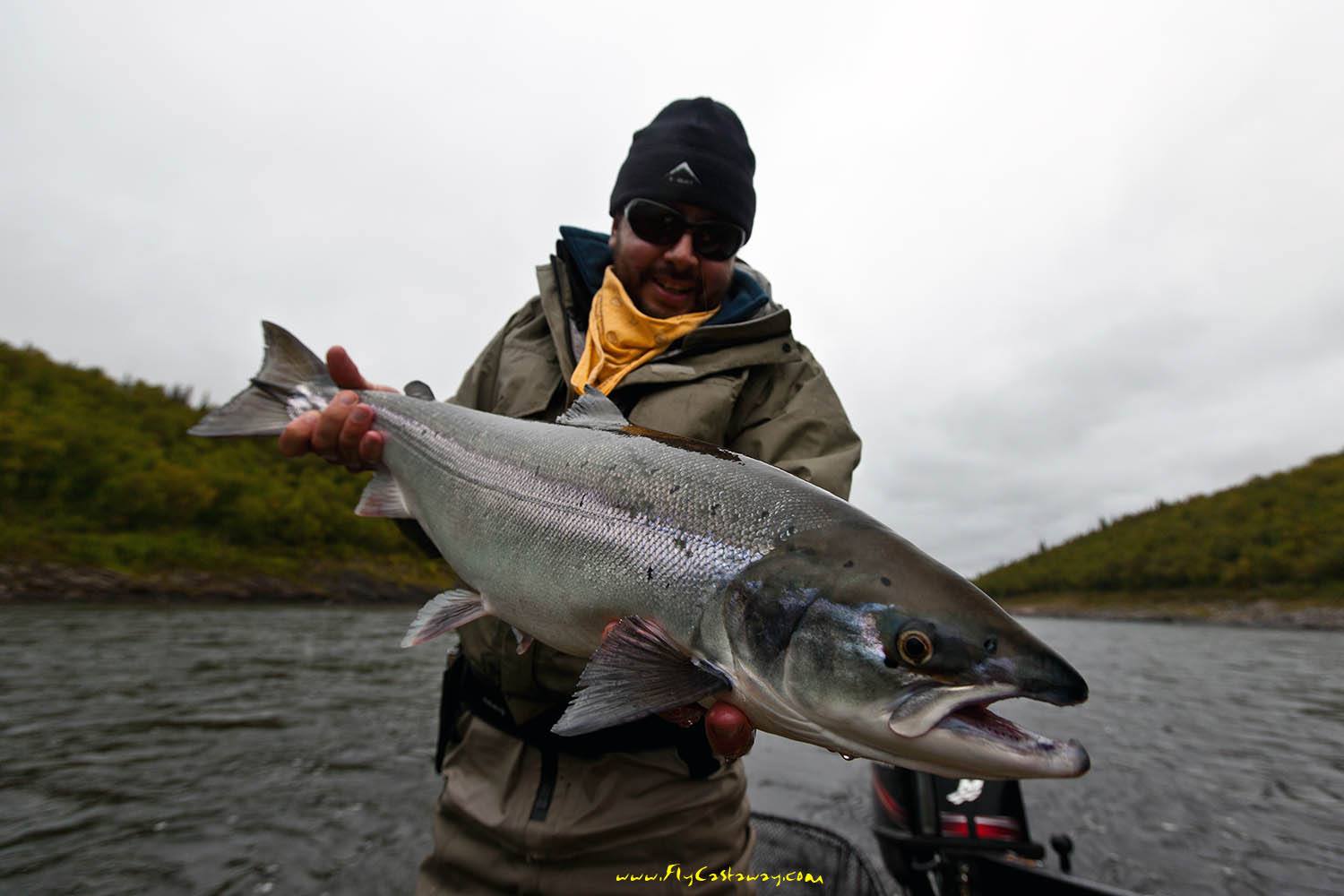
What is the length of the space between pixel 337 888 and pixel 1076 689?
6093 millimetres

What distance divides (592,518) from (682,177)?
178cm

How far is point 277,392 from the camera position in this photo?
312 centimetres

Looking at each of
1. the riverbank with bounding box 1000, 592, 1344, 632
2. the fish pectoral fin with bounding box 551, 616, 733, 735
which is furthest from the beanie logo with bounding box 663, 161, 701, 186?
the riverbank with bounding box 1000, 592, 1344, 632

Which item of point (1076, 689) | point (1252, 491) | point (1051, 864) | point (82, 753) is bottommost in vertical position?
point (82, 753)

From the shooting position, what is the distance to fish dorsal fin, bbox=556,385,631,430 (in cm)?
221

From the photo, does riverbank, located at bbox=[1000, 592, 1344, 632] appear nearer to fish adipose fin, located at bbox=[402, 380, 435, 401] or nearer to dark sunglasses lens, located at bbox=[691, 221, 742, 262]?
dark sunglasses lens, located at bbox=[691, 221, 742, 262]

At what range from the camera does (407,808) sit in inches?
274

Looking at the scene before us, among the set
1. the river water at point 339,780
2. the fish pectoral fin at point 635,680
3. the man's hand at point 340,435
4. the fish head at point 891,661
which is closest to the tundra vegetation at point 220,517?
the river water at point 339,780

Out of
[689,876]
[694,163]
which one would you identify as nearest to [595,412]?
[694,163]

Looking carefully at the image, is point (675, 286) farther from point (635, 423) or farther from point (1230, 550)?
point (1230, 550)

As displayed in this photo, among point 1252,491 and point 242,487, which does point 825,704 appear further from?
point 1252,491

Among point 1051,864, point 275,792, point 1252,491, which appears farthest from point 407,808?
point 1252,491

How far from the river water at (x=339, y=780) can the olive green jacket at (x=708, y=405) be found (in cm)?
443

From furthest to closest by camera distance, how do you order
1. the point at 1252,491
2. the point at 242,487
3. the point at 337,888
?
the point at 1252,491 < the point at 242,487 < the point at 337,888
